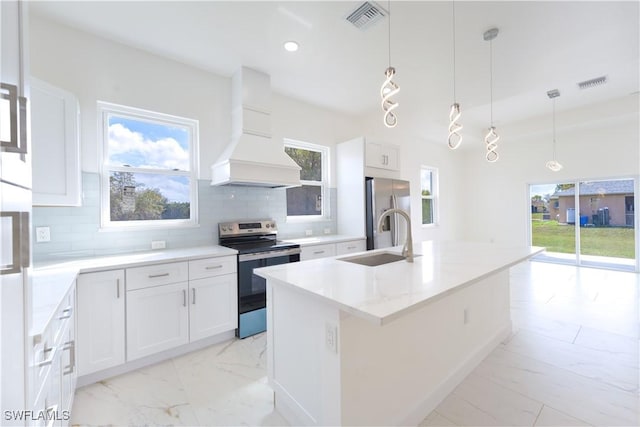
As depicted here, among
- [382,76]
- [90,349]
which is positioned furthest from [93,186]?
[382,76]

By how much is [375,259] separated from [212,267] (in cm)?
154

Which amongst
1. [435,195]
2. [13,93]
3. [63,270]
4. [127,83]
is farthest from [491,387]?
[435,195]

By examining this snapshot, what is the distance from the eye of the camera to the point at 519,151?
21.1 feet

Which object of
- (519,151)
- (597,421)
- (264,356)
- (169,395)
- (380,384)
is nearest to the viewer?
(380,384)

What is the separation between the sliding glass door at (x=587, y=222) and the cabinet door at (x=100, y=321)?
25.9ft

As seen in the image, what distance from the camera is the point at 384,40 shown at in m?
2.64

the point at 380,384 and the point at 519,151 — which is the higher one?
the point at 519,151

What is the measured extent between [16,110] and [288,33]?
2.36 metres

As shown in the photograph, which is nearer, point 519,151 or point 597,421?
point 597,421

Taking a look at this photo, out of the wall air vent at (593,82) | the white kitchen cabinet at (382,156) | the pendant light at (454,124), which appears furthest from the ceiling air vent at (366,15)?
the wall air vent at (593,82)

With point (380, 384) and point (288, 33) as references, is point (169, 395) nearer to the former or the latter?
point (380, 384)

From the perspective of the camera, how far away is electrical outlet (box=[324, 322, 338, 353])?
1322mm

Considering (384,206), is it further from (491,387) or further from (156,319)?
(156,319)

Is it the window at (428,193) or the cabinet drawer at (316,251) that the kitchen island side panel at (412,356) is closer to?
the cabinet drawer at (316,251)
